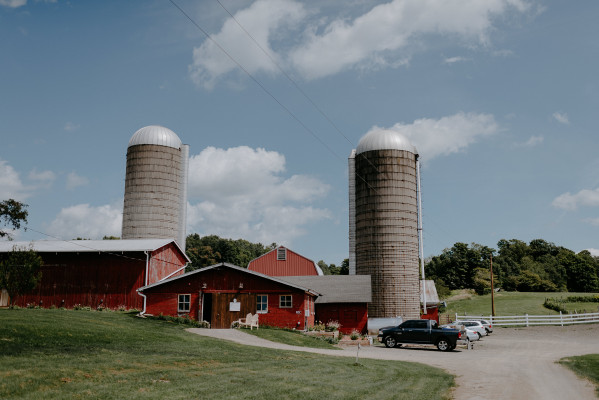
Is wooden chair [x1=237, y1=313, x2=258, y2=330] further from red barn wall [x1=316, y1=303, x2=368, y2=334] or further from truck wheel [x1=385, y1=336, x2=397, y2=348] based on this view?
truck wheel [x1=385, y1=336, x2=397, y2=348]

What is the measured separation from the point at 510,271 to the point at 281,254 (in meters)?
81.0

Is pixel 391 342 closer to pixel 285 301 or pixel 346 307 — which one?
pixel 285 301

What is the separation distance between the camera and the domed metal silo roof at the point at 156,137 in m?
50.4

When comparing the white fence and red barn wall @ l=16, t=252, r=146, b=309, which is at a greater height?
red barn wall @ l=16, t=252, r=146, b=309

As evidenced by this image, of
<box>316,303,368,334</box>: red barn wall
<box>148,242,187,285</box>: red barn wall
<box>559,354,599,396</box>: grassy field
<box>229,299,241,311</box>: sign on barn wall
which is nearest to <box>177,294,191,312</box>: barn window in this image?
<box>229,299,241,311</box>: sign on barn wall

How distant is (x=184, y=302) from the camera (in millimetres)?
36406

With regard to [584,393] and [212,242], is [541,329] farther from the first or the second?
[212,242]

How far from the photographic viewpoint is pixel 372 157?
4631 cm

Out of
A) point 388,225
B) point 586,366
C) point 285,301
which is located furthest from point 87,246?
point 586,366

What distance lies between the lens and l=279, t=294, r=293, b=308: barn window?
36.0 m

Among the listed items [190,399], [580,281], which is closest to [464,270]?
[580,281]

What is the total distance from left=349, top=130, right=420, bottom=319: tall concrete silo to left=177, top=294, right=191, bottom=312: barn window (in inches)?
630

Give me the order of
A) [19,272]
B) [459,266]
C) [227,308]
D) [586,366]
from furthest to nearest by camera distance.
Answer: [459,266], [227,308], [19,272], [586,366]

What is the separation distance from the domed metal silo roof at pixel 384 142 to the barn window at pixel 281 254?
1271cm
